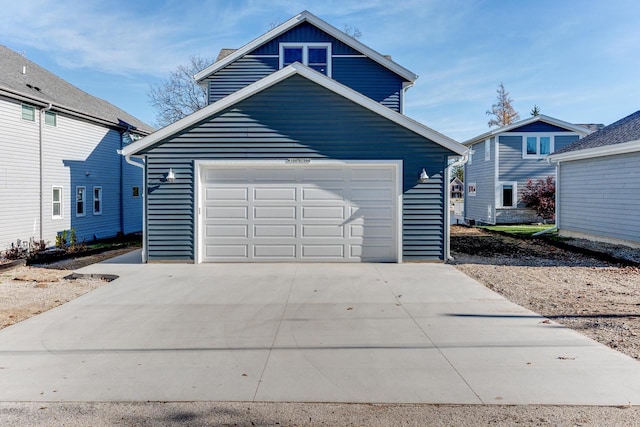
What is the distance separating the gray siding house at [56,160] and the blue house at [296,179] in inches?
225

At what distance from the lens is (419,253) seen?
1034cm

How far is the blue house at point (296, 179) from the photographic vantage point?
399 inches

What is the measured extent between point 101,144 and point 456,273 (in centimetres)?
1536

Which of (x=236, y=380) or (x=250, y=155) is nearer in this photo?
(x=236, y=380)

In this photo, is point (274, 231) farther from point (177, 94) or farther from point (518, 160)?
point (177, 94)

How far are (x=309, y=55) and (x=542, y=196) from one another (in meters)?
14.9

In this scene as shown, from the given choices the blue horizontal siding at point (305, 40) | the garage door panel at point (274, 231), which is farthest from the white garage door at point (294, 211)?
the blue horizontal siding at point (305, 40)

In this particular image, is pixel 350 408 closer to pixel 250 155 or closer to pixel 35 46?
pixel 250 155

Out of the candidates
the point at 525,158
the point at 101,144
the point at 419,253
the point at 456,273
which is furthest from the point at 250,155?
the point at 525,158

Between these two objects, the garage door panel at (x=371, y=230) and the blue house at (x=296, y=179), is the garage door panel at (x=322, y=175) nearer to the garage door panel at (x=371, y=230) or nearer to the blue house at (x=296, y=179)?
the blue house at (x=296, y=179)

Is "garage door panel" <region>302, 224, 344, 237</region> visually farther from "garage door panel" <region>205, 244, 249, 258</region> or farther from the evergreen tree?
the evergreen tree

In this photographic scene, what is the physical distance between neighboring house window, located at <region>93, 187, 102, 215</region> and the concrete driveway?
11270 mm

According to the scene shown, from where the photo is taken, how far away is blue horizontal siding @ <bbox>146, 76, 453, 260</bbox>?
10141mm

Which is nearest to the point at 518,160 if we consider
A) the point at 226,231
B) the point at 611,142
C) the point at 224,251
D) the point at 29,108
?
the point at 611,142
